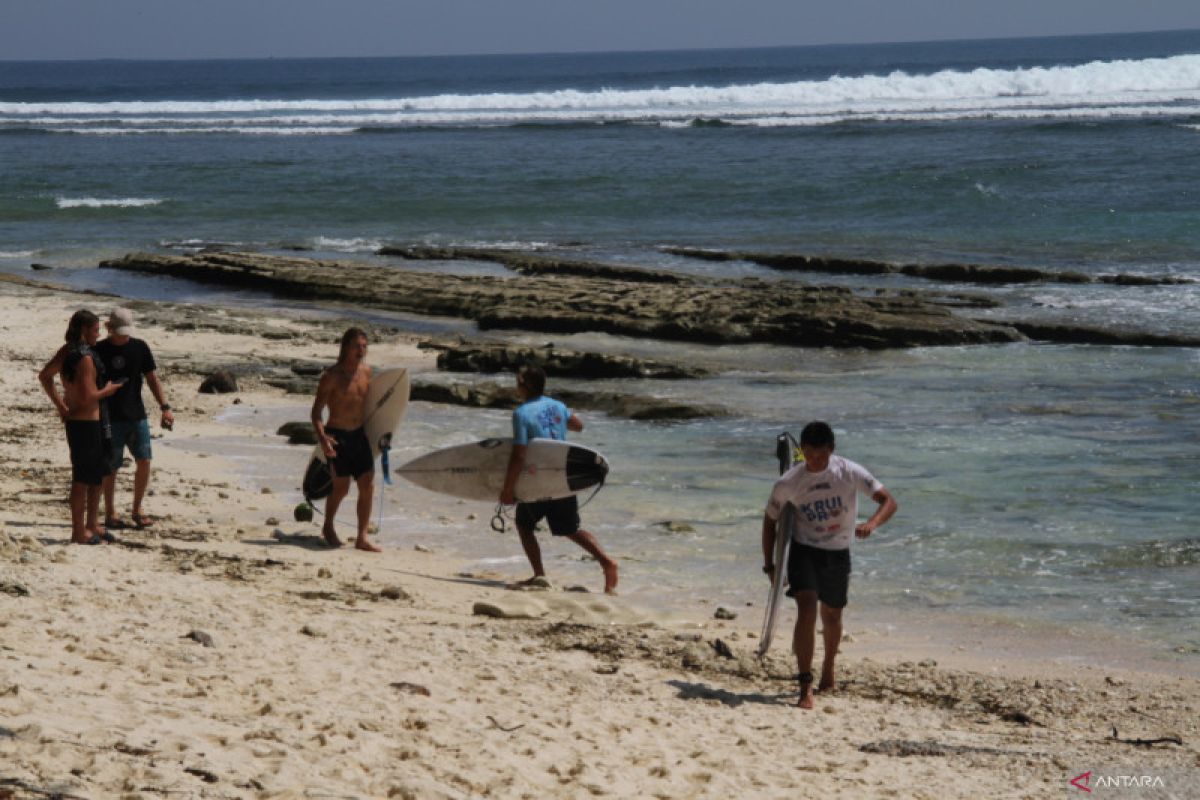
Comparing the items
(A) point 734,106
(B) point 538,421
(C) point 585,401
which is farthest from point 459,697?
(A) point 734,106

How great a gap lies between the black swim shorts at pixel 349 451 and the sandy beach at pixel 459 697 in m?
0.62

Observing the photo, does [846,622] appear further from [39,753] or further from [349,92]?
[349,92]

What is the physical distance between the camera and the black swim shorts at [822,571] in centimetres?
714

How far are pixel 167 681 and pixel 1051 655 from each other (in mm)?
4833

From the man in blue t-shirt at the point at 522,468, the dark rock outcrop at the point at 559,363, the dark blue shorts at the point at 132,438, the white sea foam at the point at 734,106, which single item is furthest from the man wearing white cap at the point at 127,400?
the white sea foam at the point at 734,106

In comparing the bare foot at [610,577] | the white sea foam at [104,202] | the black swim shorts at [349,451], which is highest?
the white sea foam at [104,202]

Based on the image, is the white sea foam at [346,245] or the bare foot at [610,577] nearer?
the bare foot at [610,577]

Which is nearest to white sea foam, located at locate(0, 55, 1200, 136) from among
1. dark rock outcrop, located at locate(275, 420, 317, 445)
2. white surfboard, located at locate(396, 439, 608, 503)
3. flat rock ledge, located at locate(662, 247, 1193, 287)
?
flat rock ledge, located at locate(662, 247, 1193, 287)

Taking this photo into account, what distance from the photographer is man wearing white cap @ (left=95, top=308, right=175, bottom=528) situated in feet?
30.5

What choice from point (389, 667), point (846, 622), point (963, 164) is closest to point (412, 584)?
point (389, 667)

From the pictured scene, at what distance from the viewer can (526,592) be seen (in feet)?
29.2

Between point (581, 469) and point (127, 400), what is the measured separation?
9.70 ft

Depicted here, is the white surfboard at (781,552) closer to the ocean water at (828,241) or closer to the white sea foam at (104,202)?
the ocean water at (828,241)

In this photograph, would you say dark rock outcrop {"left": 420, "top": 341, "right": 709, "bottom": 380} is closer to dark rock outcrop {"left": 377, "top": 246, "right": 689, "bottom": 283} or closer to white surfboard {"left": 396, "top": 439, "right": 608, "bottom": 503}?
white surfboard {"left": 396, "top": 439, "right": 608, "bottom": 503}
